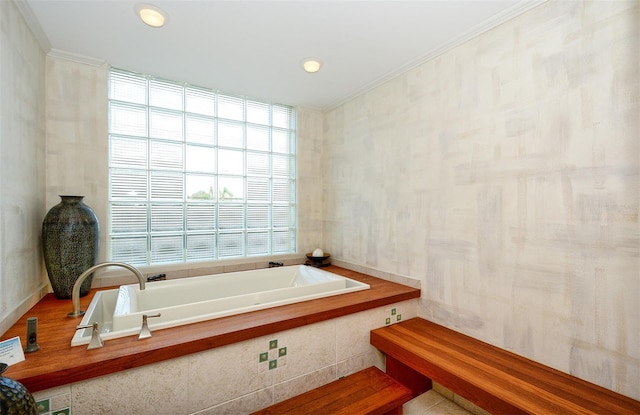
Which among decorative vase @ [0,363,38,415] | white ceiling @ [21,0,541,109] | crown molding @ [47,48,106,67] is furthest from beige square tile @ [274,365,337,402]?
crown molding @ [47,48,106,67]

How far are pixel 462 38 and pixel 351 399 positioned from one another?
2.21m

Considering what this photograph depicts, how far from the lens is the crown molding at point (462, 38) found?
154 cm

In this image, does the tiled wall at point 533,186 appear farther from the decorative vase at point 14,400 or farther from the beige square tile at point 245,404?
the decorative vase at point 14,400

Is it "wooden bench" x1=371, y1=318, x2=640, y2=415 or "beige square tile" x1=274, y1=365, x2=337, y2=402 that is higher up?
"wooden bench" x1=371, y1=318, x2=640, y2=415

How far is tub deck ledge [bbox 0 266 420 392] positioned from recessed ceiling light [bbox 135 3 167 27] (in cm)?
173

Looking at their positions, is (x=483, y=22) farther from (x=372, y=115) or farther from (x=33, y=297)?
(x=33, y=297)

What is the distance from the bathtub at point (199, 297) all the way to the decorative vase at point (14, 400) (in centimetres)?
42

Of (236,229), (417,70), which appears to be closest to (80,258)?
(236,229)

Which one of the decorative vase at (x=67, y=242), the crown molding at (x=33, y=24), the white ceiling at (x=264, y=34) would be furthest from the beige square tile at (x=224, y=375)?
the crown molding at (x=33, y=24)

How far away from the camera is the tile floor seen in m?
1.75

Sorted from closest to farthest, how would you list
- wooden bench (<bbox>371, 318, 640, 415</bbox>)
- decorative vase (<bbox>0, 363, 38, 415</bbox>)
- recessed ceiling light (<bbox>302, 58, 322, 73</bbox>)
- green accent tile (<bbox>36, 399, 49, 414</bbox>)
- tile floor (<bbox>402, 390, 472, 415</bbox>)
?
decorative vase (<bbox>0, 363, 38, 415</bbox>)
green accent tile (<bbox>36, 399, 49, 414</bbox>)
wooden bench (<bbox>371, 318, 640, 415</bbox>)
tile floor (<bbox>402, 390, 472, 415</bbox>)
recessed ceiling light (<bbox>302, 58, 322, 73</bbox>)

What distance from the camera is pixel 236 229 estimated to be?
2750 millimetres

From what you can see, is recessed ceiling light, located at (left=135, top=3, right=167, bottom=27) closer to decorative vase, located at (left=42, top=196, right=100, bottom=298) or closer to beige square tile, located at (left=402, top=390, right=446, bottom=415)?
decorative vase, located at (left=42, top=196, right=100, bottom=298)

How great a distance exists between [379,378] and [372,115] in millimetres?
2022
